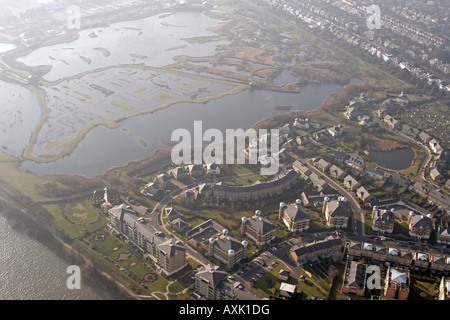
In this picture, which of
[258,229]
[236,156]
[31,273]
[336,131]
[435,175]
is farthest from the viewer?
[336,131]

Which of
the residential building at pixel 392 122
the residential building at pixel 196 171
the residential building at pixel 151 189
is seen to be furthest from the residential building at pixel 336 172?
the residential building at pixel 151 189

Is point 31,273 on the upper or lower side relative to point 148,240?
lower

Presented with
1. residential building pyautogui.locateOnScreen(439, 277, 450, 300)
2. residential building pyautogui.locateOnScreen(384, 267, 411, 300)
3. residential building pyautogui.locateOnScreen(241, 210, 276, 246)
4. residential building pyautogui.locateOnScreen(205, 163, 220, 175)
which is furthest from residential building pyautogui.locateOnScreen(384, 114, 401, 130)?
residential building pyautogui.locateOnScreen(384, 267, 411, 300)

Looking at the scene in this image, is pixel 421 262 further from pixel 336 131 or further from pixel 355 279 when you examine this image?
pixel 336 131

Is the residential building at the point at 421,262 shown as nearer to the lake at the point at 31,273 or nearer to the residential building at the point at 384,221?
the residential building at the point at 384,221

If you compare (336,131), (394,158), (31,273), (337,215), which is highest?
(337,215)

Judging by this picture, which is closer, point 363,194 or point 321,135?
point 363,194

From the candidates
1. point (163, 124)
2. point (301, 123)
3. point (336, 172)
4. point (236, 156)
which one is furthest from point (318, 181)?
point (163, 124)

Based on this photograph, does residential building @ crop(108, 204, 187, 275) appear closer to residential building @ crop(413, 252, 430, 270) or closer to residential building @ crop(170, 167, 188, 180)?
residential building @ crop(170, 167, 188, 180)
